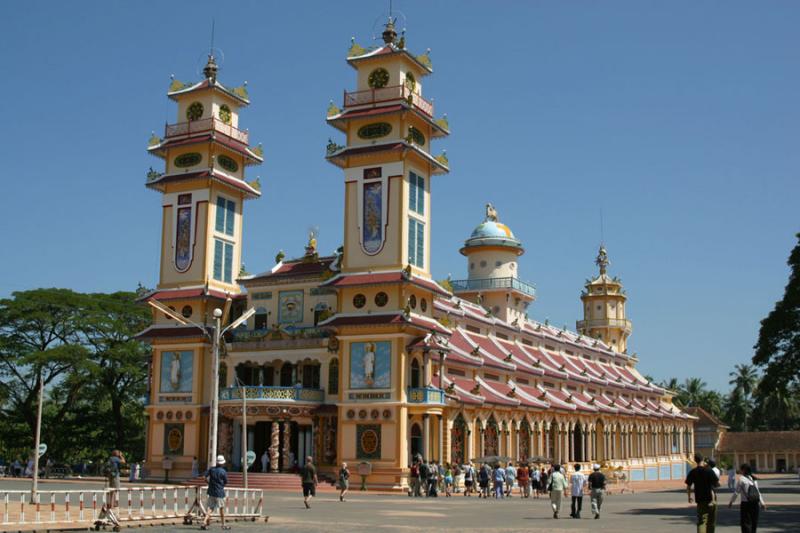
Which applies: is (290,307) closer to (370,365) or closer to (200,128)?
(370,365)

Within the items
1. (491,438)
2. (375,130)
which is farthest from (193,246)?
(491,438)

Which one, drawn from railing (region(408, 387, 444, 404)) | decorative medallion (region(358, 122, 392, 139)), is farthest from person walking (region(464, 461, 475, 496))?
decorative medallion (region(358, 122, 392, 139))

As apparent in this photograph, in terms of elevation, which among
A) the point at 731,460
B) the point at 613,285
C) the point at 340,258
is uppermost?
the point at 613,285

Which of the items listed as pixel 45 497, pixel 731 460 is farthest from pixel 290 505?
pixel 731 460

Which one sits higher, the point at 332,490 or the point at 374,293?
the point at 374,293

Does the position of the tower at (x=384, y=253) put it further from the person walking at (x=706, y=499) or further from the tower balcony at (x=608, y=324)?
the tower balcony at (x=608, y=324)

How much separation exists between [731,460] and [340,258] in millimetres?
73964

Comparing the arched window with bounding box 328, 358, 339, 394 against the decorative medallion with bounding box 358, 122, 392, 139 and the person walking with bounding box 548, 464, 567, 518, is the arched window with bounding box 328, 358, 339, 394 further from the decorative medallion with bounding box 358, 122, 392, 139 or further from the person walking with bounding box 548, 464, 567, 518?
the person walking with bounding box 548, 464, 567, 518

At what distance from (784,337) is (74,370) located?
141ft

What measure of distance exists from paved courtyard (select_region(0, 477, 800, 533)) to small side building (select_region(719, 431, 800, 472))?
73172mm

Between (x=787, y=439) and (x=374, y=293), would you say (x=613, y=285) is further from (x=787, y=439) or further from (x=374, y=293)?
(x=374, y=293)

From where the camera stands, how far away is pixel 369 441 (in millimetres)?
48062

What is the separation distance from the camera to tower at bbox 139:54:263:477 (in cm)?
5391

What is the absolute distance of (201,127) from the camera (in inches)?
2248
